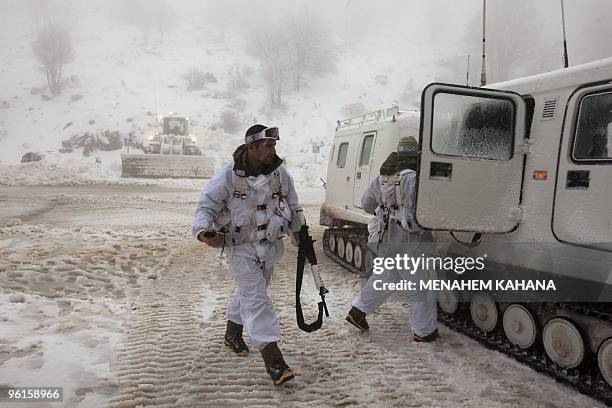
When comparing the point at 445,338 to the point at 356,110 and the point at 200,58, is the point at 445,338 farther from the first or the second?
the point at 200,58

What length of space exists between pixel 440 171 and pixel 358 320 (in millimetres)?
1783

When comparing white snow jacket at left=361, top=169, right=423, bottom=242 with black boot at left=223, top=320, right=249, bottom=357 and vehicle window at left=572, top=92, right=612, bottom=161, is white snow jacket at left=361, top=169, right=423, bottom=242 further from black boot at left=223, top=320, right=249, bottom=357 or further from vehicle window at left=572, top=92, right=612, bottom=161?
black boot at left=223, top=320, right=249, bottom=357

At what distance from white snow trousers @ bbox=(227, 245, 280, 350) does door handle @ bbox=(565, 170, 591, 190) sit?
2.55 m

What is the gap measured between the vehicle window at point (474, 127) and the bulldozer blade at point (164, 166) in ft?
80.5

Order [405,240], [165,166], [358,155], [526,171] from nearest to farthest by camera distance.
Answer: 1. [526,171]
2. [405,240]
3. [358,155]
4. [165,166]

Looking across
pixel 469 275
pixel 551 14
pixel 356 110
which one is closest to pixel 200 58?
pixel 356 110

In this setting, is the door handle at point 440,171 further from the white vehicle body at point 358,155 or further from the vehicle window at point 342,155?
the vehicle window at point 342,155

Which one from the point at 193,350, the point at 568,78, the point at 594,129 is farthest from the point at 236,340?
the point at 568,78

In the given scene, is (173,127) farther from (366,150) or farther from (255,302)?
(255,302)

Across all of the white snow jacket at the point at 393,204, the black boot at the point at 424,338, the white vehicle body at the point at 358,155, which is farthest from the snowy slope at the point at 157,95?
the black boot at the point at 424,338

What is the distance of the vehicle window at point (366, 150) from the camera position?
7.75m

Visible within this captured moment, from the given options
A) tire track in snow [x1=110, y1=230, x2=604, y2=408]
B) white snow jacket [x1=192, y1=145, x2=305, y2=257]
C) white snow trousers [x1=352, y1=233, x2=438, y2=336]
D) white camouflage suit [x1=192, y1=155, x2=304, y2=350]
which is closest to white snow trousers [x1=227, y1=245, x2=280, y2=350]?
white camouflage suit [x1=192, y1=155, x2=304, y2=350]

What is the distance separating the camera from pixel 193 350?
4.28 m

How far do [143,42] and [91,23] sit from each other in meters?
16.1
